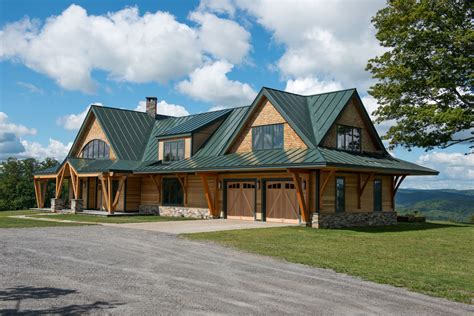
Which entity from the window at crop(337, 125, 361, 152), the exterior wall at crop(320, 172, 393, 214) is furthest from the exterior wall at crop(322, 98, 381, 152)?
the exterior wall at crop(320, 172, 393, 214)

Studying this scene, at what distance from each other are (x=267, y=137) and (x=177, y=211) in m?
7.48

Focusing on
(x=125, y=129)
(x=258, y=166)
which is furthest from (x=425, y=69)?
(x=125, y=129)

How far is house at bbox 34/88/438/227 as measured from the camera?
2252cm

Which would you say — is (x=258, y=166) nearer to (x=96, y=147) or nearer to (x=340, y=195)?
(x=340, y=195)

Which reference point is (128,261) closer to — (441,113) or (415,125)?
(441,113)

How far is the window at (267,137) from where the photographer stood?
980 inches

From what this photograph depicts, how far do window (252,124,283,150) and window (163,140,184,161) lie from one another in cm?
600

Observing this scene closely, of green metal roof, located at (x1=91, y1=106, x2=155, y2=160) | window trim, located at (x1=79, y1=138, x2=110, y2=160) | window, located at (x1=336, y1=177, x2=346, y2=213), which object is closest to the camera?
window, located at (x1=336, y1=177, x2=346, y2=213)

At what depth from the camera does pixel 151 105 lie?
37.9m

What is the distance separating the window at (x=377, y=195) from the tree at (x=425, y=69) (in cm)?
381

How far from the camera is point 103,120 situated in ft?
110

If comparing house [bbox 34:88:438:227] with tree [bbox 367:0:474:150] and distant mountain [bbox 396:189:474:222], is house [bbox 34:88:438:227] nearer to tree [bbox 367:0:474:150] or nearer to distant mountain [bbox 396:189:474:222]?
tree [bbox 367:0:474:150]

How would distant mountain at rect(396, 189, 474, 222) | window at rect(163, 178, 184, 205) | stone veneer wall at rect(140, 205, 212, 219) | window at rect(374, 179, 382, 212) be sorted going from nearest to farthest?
window at rect(374, 179, 382, 212), stone veneer wall at rect(140, 205, 212, 219), window at rect(163, 178, 184, 205), distant mountain at rect(396, 189, 474, 222)

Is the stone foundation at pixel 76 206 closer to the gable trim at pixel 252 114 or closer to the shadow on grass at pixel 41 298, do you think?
the gable trim at pixel 252 114
